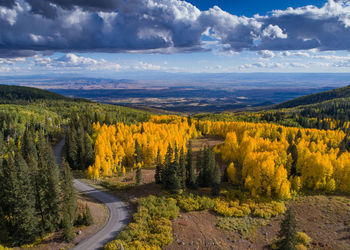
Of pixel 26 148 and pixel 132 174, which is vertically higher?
pixel 26 148

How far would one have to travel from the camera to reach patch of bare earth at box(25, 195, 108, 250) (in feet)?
128

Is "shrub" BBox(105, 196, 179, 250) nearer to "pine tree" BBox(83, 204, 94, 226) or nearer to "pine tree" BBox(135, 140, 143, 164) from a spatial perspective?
"pine tree" BBox(83, 204, 94, 226)

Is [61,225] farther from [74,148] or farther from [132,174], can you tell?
[74,148]

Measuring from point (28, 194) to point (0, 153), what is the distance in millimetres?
79237

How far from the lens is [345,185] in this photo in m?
68.6

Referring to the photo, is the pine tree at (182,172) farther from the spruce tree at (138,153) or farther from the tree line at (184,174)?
the spruce tree at (138,153)

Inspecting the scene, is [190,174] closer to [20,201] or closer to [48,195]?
[48,195]

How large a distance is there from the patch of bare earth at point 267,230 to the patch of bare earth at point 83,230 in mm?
15124

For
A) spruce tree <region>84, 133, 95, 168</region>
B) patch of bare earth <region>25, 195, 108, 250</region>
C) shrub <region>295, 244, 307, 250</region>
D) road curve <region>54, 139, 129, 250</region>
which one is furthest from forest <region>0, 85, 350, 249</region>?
road curve <region>54, 139, 129, 250</region>

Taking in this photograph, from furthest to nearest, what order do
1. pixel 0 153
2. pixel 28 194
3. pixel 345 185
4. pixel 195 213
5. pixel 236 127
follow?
1. pixel 236 127
2. pixel 0 153
3. pixel 345 185
4. pixel 195 213
5. pixel 28 194

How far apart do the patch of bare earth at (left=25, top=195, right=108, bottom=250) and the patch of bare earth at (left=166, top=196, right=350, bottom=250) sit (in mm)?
Result: 15124

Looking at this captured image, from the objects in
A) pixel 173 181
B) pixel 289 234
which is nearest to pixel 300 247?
pixel 289 234

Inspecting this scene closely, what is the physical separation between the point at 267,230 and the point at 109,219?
34.0 m

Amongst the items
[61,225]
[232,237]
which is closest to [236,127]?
[232,237]
